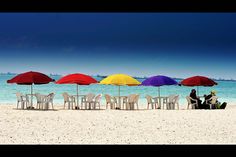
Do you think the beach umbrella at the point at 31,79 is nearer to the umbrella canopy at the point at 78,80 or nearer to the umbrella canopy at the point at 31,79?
the umbrella canopy at the point at 31,79

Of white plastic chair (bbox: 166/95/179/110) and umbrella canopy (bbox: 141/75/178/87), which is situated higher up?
umbrella canopy (bbox: 141/75/178/87)

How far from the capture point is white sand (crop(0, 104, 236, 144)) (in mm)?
8517

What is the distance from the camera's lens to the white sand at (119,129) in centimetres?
852

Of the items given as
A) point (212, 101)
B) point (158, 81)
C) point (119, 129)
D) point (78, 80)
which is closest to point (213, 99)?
point (212, 101)

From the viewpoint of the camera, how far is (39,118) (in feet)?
40.3

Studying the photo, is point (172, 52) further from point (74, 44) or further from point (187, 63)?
point (74, 44)

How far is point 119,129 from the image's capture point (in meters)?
10.2

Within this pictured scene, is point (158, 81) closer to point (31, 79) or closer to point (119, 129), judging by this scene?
point (31, 79)

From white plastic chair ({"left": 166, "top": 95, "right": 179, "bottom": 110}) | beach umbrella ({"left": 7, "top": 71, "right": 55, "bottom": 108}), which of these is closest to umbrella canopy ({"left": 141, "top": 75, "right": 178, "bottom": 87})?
white plastic chair ({"left": 166, "top": 95, "right": 179, "bottom": 110})

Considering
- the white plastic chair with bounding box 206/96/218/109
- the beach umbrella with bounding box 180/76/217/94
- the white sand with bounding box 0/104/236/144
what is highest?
the beach umbrella with bounding box 180/76/217/94

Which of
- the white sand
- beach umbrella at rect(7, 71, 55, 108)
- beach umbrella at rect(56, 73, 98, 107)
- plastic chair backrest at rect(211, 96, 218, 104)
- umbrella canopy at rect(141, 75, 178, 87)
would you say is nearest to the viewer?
the white sand

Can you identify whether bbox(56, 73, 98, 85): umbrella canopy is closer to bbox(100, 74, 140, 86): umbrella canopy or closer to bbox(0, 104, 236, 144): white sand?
bbox(100, 74, 140, 86): umbrella canopy
